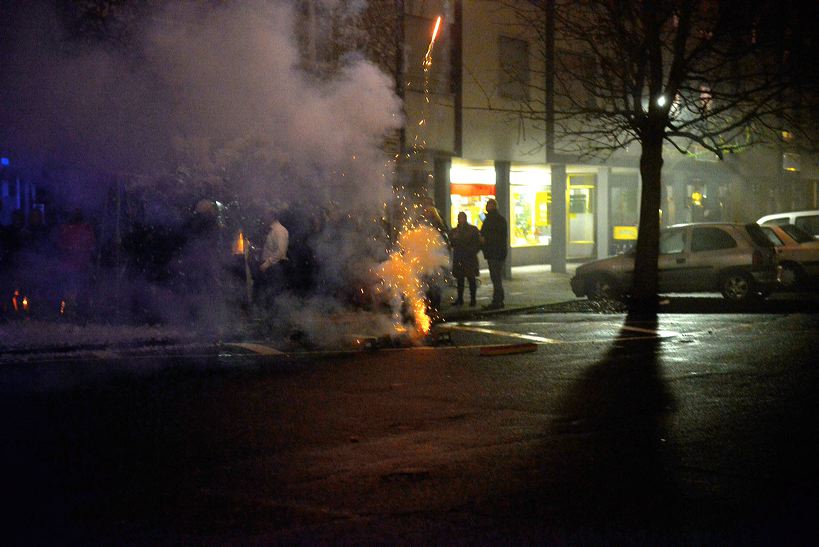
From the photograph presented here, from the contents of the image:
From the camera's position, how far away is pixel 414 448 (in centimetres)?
649

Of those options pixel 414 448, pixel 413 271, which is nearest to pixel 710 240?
pixel 413 271

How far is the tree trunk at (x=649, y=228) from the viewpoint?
17.2 m

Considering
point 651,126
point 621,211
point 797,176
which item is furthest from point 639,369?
point 797,176

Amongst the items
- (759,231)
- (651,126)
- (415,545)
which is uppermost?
(651,126)

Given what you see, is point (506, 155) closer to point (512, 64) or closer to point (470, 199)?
point (470, 199)

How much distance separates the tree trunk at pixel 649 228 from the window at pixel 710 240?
2.93 ft

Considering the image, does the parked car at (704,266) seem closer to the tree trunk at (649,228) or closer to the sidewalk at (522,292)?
the tree trunk at (649,228)

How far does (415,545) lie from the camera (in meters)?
4.59

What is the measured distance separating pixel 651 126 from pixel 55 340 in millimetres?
10927

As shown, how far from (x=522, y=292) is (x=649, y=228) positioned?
3.65 m

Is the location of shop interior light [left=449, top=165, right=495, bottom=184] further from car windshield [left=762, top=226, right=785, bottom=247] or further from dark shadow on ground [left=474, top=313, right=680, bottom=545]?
dark shadow on ground [left=474, top=313, right=680, bottom=545]

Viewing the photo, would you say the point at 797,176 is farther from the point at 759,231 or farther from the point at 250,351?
the point at 250,351

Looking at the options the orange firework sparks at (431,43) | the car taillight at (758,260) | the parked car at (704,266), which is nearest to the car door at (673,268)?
the parked car at (704,266)

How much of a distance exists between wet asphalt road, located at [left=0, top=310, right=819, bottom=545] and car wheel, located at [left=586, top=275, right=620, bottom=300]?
24.1 feet
